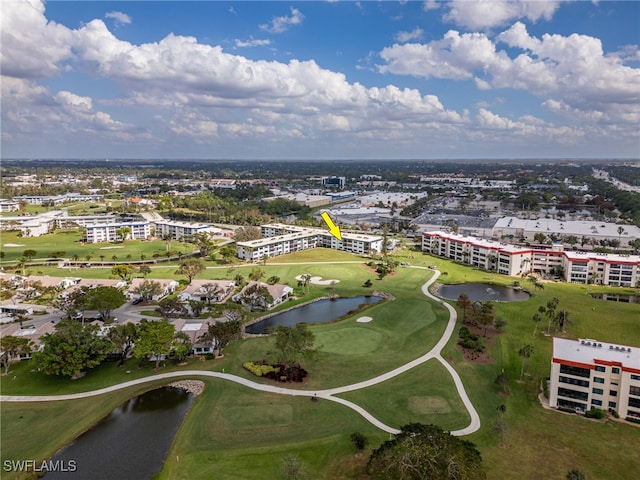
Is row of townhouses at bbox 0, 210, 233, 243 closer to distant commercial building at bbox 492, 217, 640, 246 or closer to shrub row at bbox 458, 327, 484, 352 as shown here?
distant commercial building at bbox 492, 217, 640, 246

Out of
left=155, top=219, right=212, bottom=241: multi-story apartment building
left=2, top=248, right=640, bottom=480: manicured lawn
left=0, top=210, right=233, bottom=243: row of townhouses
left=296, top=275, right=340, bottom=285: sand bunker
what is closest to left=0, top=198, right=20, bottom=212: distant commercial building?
left=0, top=210, right=233, bottom=243: row of townhouses

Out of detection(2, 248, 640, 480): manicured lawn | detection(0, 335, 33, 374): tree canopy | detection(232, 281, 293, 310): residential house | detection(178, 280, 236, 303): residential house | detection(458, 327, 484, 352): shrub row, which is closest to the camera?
detection(2, 248, 640, 480): manicured lawn

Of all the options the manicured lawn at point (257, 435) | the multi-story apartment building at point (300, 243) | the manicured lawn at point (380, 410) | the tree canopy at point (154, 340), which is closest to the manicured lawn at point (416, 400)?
the manicured lawn at point (380, 410)

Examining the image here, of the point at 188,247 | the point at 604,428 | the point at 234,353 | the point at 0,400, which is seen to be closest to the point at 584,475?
the point at 604,428

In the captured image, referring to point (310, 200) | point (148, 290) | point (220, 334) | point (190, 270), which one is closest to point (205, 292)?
point (148, 290)

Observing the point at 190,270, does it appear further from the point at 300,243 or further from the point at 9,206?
the point at 9,206

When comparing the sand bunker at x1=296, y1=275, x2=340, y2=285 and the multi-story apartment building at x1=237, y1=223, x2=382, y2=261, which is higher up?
the multi-story apartment building at x1=237, y1=223, x2=382, y2=261

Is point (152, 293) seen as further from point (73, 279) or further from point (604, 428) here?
point (604, 428)
